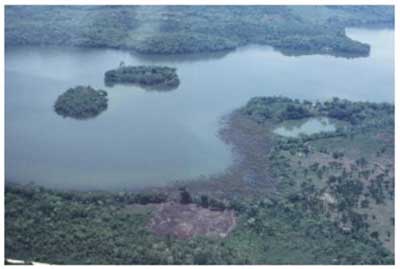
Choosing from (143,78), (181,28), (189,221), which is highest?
(181,28)

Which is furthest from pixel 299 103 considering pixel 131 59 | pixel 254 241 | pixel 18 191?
pixel 18 191

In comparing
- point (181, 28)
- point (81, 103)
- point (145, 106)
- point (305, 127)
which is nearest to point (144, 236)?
point (81, 103)

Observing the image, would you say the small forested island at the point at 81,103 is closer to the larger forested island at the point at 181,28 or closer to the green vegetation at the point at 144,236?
the green vegetation at the point at 144,236

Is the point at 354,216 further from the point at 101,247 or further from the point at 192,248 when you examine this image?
the point at 101,247

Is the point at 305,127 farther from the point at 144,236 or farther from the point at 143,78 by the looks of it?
the point at 144,236

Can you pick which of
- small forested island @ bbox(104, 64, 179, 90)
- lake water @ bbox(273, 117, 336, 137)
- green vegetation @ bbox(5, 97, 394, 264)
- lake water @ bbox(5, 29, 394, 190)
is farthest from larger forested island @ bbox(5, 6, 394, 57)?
green vegetation @ bbox(5, 97, 394, 264)

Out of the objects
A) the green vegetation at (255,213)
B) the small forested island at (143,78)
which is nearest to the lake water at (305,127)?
the green vegetation at (255,213)
